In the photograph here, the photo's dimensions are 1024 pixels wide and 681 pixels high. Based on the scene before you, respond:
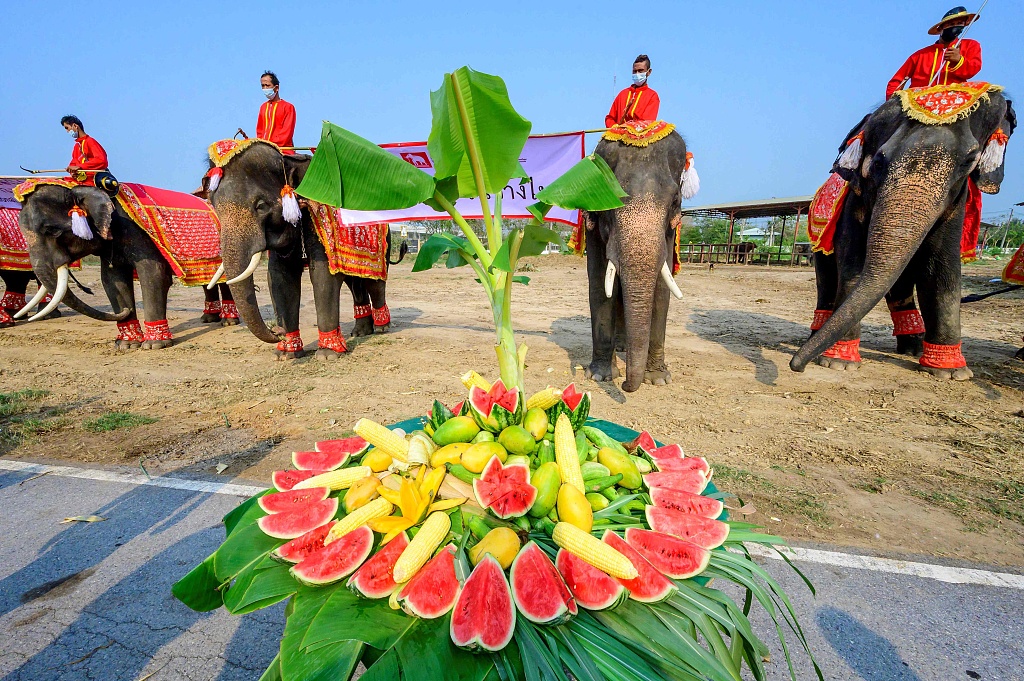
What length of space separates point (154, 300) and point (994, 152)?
32.5ft

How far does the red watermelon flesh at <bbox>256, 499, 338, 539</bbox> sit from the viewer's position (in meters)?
1.29

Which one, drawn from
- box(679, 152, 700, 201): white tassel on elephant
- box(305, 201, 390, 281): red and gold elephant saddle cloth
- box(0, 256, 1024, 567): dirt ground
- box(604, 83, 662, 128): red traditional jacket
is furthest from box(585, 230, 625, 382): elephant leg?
box(305, 201, 390, 281): red and gold elephant saddle cloth

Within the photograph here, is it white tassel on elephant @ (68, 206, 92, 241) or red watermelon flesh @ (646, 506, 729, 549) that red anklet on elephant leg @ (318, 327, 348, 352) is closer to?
white tassel on elephant @ (68, 206, 92, 241)

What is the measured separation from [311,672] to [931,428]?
4.87 meters

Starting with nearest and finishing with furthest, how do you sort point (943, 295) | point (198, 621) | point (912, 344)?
1. point (198, 621)
2. point (943, 295)
3. point (912, 344)

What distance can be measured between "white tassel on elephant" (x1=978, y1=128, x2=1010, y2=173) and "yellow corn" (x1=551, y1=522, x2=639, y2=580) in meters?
5.47

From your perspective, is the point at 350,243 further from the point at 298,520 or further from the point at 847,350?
the point at 847,350

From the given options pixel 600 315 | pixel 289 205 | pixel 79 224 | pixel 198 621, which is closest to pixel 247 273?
pixel 289 205

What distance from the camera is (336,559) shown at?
115cm

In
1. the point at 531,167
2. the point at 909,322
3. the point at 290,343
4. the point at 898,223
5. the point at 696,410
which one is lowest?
the point at 696,410

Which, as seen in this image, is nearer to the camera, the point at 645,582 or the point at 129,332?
the point at 645,582

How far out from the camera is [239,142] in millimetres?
5219

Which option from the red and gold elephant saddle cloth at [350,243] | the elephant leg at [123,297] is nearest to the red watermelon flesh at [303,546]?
the red and gold elephant saddle cloth at [350,243]

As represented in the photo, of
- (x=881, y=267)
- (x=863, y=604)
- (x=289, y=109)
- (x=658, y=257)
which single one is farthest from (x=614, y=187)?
(x=289, y=109)
